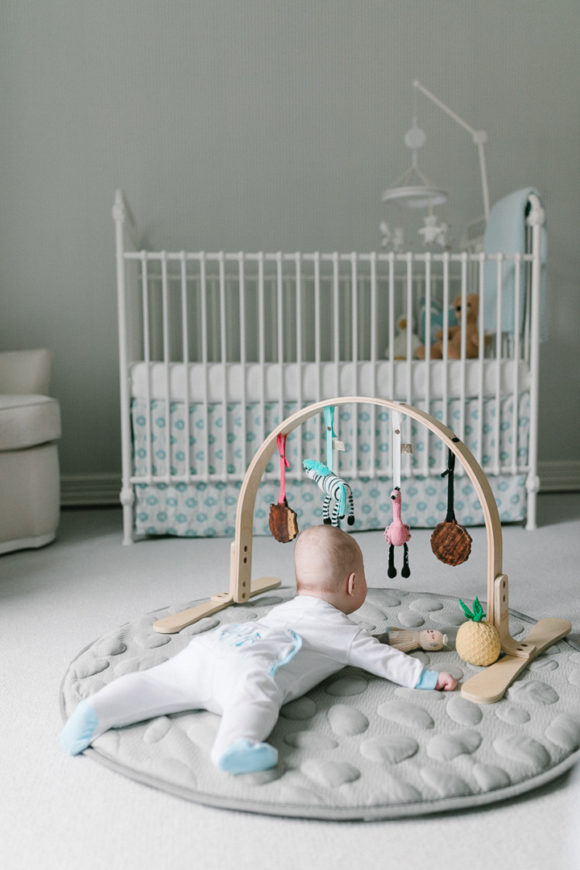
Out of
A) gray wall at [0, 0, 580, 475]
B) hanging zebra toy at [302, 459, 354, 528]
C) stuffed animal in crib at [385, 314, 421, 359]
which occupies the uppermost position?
gray wall at [0, 0, 580, 475]

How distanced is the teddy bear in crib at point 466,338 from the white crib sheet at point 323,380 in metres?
0.21

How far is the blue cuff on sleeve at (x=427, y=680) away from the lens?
1.35 meters

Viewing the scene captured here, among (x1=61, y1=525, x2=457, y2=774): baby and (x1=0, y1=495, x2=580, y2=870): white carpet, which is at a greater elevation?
(x1=61, y1=525, x2=457, y2=774): baby

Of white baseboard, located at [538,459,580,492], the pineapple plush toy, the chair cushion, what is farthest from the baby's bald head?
white baseboard, located at [538,459,580,492]

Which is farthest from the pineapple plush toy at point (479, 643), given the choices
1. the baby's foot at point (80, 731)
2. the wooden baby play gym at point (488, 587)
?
the baby's foot at point (80, 731)

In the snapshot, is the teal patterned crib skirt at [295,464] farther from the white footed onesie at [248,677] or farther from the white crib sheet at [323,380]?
the white footed onesie at [248,677]

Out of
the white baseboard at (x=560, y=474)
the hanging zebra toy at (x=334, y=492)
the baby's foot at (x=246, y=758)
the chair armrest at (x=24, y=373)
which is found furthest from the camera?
the white baseboard at (x=560, y=474)

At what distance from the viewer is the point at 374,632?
5.45ft

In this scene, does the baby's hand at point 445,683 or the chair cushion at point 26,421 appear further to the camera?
the chair cushion at point 26,421

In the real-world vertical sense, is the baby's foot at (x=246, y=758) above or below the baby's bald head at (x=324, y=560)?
below

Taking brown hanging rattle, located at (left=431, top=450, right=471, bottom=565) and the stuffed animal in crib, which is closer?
brown hanging rattle, located at (left=431, top=450, right=471, bottom=565)

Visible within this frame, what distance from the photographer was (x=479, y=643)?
145 cm

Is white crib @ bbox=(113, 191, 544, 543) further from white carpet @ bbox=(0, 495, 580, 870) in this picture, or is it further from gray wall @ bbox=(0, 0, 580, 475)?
white carpet @ bbox=(0, 495, 580, 870)

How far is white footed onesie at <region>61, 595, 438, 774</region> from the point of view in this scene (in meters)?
1.13
